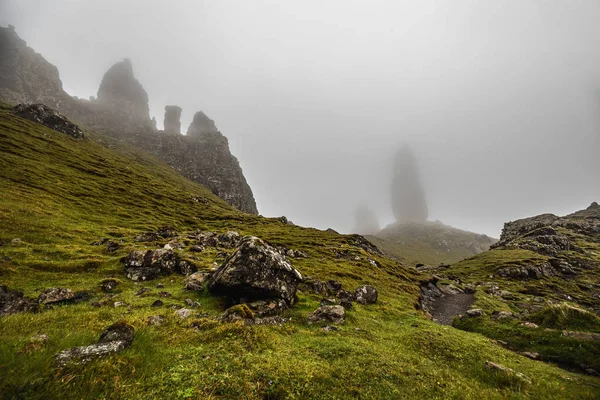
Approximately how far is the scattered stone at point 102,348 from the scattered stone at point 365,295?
27.0 metres

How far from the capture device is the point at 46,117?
137750 millimetres

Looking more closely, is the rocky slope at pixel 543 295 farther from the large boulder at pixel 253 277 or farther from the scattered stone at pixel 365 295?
the large boulder at pixel 253 277

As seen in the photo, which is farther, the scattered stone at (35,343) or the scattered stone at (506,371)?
the scattered stone at (506,371)

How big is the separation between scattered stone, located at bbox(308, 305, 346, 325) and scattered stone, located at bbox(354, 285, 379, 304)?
1029cm

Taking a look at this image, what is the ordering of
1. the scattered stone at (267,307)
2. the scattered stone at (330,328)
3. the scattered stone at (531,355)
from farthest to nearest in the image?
the scattered stone at (267,307) < the scattered stone at (330,328) < the scattered stone at (531,355)

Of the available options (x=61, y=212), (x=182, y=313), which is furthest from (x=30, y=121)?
(x=182, y=313)

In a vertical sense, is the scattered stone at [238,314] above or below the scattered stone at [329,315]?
below

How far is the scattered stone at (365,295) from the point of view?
105ft

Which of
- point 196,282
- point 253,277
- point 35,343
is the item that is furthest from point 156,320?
point 196,282

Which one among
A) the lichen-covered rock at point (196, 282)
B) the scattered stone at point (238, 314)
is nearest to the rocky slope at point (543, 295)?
the scattered stone at point (238, 314)

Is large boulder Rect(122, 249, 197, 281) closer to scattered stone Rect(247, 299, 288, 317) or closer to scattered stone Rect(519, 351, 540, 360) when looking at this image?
scattered stone Rect(247, 299, 288, 317)

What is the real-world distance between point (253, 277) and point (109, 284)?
14.5 meters

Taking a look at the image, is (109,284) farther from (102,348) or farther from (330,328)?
(330,328)

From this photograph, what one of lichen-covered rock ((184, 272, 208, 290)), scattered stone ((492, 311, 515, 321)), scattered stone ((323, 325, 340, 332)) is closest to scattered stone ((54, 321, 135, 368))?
scattered stone ((323, 325, 340, 332))
